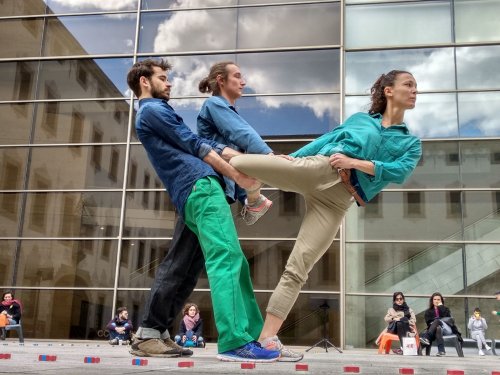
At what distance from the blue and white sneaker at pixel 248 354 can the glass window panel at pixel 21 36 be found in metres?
15.4

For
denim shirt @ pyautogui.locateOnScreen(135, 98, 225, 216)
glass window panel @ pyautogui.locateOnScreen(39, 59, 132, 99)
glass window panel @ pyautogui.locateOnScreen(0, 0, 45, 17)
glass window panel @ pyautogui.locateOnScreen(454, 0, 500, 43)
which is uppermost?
glass window panel @ pyautogui.locateOnScreen(0, 0, 45, 17)

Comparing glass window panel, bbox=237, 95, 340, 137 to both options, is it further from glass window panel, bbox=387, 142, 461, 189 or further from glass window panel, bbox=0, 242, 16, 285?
glass window panel, bbox=0, 242, 16, 285

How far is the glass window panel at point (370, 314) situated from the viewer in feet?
43.8

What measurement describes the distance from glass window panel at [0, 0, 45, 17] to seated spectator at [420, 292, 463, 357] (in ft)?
43.6

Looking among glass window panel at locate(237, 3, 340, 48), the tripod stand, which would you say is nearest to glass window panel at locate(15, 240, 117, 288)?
the tripod stand

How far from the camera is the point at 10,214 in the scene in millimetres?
15578

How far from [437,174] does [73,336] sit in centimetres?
974

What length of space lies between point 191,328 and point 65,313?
3.78 metres

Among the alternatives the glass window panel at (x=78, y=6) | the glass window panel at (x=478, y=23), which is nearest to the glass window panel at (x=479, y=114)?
the glass window panel at (x=478, y=23)

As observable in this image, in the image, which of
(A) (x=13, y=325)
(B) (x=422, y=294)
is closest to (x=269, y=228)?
(B) (x=422, y=294)

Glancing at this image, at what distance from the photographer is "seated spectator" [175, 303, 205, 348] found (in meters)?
12.6

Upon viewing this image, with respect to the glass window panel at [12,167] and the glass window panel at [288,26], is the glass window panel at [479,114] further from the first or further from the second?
the glass window panel at [12,167]

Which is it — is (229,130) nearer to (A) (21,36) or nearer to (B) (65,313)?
(B) (65,313)

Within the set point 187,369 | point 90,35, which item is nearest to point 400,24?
point 90,35
